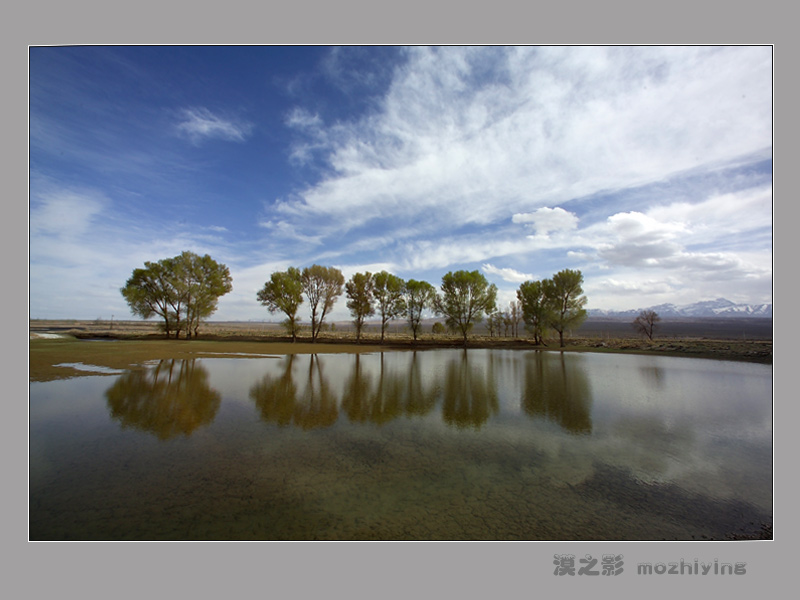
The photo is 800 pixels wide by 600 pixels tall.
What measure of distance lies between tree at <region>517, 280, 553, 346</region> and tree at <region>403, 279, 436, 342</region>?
15441mm

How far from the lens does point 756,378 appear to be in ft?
63.9

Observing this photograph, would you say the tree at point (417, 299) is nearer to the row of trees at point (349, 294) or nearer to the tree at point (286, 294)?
the row of trees at point (349, 294)

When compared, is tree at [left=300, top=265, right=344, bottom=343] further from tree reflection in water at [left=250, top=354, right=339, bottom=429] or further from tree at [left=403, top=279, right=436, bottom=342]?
tree reflection in water at [left=250, top=354, right=339, bottom=429]

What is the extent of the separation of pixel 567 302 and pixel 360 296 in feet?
106

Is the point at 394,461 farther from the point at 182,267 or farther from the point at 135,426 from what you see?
the point at 182,267

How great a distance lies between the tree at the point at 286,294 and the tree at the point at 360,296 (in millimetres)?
8028

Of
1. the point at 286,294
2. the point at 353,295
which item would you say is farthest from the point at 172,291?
the point at 353,295

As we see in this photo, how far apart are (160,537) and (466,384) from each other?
48.8 ft

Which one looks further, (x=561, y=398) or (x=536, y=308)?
(x=536, y=308)

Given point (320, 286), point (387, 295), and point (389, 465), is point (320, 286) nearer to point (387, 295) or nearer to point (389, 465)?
point (387, 295)

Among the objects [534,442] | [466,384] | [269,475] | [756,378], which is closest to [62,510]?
[269,475]

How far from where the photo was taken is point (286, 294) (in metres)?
48.4

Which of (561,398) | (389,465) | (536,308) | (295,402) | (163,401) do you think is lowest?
(561,398)

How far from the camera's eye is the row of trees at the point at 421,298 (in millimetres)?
47125
